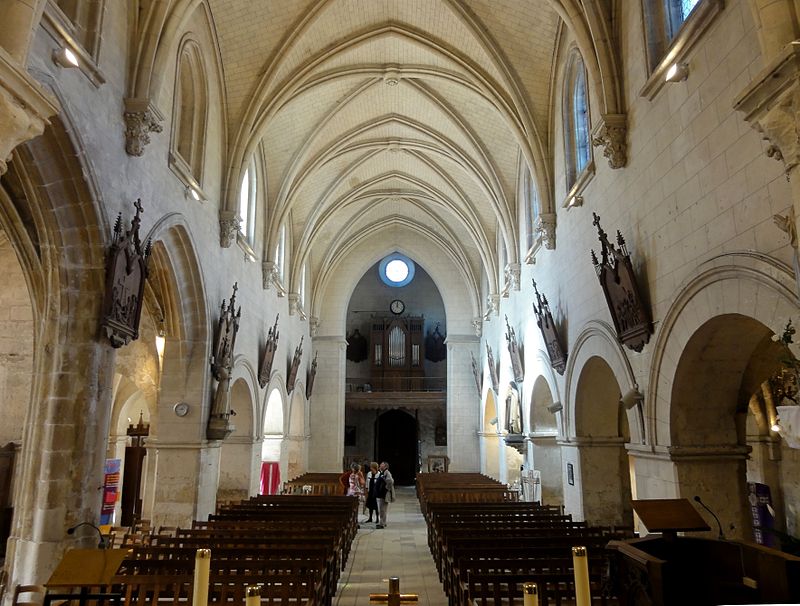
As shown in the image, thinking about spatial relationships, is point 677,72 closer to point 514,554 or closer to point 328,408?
point 514,554

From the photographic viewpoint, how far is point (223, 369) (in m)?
11.6

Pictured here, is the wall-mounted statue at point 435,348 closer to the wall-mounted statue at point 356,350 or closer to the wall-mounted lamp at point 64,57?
the wall-mounted statue at point 356,350

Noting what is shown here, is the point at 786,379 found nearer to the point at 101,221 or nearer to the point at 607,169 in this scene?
the point at 607,169

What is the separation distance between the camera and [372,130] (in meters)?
17.6

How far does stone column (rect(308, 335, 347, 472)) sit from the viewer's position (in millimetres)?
23953

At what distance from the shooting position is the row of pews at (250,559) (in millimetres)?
5000

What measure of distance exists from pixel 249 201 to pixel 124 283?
24.9 ft

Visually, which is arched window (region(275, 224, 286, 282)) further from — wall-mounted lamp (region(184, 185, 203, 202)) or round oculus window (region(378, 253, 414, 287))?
round oculus window (region(378, 253, 414, 287))

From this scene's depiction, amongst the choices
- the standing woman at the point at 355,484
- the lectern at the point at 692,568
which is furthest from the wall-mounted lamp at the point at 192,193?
the lectern at the point at 692,568

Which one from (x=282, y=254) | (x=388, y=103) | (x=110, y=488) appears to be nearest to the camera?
(x=110, y=488)

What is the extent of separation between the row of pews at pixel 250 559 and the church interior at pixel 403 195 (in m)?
1.45

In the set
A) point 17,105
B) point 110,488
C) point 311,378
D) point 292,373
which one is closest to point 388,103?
point 292,373

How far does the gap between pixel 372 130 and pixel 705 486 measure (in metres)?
13.6

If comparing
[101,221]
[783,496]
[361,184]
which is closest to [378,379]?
[361,184]
